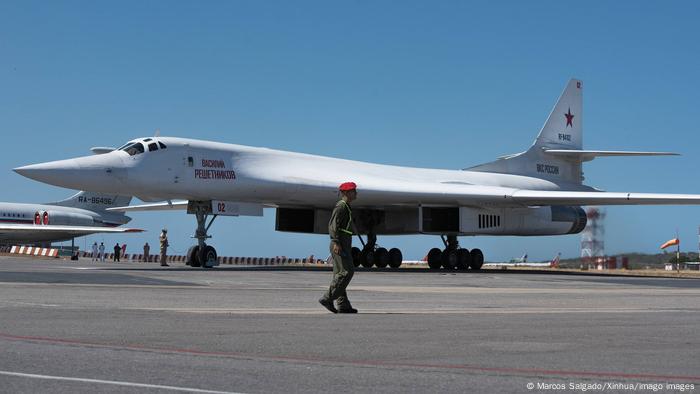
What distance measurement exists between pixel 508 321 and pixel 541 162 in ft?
87.4

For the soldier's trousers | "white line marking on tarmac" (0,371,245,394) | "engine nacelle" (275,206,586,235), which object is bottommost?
"white line marking on tarmac" (0,371,245,394)

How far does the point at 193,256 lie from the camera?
83.1 feet

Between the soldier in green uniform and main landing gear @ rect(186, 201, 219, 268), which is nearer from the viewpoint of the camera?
the soldier in green uniform

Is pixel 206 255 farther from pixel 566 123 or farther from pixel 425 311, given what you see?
pixel 566 123

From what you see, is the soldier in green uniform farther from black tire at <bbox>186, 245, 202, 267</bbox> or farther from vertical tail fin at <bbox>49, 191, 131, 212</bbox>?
vertical tail fin at <bbox>49, 191, 131, 212</bbox>

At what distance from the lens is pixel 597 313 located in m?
10.6

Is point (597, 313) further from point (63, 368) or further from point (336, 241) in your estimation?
point (63, 368)

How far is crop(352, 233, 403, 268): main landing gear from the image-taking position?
104 feet

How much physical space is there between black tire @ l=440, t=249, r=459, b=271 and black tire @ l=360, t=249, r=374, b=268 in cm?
229

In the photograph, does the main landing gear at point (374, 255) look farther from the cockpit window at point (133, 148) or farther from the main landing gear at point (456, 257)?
the cockpit window at point (133, 148)

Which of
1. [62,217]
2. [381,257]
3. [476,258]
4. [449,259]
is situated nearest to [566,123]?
[476,258]

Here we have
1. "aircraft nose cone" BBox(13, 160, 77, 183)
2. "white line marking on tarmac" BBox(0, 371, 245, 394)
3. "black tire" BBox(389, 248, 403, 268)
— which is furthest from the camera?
"black tire" BBox(389, 248, 403, 268)

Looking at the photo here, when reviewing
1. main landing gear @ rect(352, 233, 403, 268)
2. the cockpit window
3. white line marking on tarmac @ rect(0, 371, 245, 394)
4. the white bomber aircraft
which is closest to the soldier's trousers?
white line marking on tarmac @ rect(0, 371, 245, 394)

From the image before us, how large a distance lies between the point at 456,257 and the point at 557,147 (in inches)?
286
